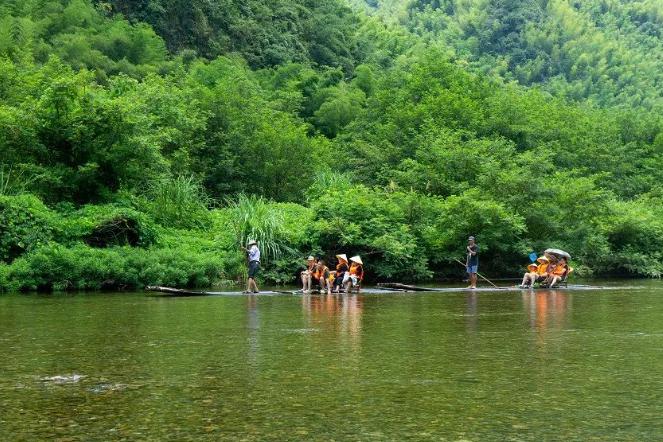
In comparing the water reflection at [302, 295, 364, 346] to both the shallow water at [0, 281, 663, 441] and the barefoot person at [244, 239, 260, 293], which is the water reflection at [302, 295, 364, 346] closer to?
the shallow water at [0, 281, 663, 441]

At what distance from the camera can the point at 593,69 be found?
106375 mm

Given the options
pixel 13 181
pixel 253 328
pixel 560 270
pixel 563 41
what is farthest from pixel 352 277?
pixel 563 41

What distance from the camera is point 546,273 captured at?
26.5m

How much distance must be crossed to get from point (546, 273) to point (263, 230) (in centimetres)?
972

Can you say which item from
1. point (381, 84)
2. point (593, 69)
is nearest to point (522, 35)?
point (593, 69)

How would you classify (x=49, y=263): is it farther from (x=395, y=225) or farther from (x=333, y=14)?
(x=333, y=14)

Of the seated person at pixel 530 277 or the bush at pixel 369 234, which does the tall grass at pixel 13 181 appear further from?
the seated person at pixel 530 277

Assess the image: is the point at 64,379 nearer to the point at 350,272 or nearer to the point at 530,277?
the point at 350,272

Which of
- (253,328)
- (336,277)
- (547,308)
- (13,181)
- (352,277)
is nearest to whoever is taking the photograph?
(253,328)

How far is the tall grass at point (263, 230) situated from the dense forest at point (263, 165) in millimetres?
72

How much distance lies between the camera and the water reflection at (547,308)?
1491 cm

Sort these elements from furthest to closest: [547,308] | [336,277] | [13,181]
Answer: [13,181]
[336,277]
[547,308]

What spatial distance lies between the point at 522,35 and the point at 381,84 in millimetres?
66388

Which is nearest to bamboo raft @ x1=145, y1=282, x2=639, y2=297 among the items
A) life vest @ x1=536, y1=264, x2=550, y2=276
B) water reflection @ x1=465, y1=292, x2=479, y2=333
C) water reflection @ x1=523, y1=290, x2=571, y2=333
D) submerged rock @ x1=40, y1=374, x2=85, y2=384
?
life vest @ x1=536, y1=264, x2=550, y2=276
